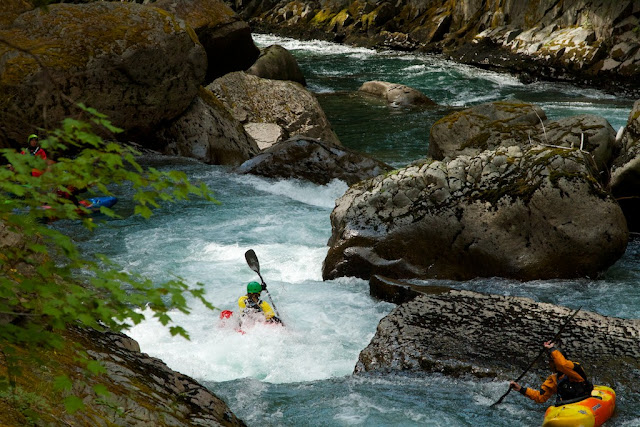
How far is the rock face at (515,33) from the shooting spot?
72.0 ft

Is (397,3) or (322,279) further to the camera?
(397,3)

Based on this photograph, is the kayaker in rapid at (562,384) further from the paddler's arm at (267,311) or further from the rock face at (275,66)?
the rock face at (275,66)

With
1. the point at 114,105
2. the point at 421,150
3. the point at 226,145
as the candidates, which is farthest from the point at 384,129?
the point at 114,105

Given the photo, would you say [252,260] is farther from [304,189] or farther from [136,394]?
[136,394]

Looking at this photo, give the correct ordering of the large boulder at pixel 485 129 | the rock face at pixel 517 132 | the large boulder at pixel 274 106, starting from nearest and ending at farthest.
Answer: the rock face at pixel 517 132 → the large boulder at pixel 485 129 → the large boulder at pixel 274 106

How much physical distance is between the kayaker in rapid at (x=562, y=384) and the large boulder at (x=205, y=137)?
9582mm

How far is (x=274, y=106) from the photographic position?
1573 centimetres

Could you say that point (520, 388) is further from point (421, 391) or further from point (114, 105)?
point (114, 105)

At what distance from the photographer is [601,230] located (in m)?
7.77

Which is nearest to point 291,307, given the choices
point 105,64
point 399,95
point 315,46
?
point 105,64

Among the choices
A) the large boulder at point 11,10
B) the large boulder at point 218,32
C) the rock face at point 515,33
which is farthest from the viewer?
the rock face at point 515,33

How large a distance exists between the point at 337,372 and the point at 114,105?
8190 mm

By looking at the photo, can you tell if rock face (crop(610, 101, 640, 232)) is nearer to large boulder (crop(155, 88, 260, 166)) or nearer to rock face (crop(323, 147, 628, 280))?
rock face (crop(323, 147, 628, 280))

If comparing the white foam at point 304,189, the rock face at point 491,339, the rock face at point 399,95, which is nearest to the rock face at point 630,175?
the rock face at point 491,339
